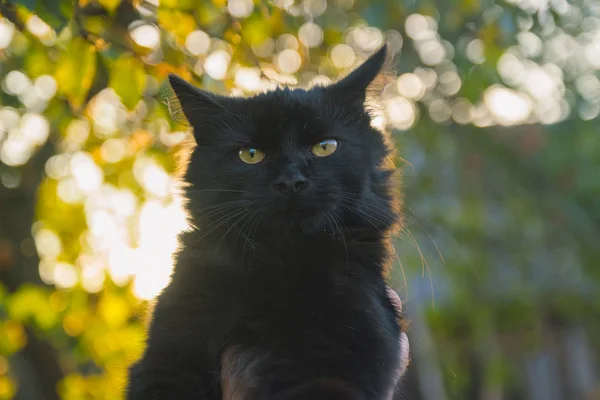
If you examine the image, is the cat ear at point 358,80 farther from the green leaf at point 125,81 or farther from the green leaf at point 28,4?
the green leaf at point 28,4

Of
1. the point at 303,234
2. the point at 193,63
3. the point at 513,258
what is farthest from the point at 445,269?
the point at 303,234

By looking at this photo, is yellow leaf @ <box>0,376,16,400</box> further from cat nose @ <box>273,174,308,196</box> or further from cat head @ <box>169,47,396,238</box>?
cat nose @ <box>273,174,308,196</box>

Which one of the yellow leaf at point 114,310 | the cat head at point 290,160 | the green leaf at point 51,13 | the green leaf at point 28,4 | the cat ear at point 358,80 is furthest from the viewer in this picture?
the yellow leaf at point 114,310

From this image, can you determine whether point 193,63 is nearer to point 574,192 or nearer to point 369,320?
point 369,320

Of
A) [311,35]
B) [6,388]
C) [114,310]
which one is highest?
[311,35]

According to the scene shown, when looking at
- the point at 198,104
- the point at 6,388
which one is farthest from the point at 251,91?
the point at 6,388

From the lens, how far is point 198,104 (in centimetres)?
262

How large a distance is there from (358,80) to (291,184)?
1.96 ft

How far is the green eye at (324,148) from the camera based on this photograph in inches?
98.3

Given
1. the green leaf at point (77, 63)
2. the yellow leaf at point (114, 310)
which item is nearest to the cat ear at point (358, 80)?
the green leaf at point (77, 63)

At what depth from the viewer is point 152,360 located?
2225mm

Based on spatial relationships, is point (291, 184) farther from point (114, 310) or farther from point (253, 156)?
point (114, 310)

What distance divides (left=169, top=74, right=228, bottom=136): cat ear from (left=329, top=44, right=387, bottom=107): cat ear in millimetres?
455

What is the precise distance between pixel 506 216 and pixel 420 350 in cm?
306
